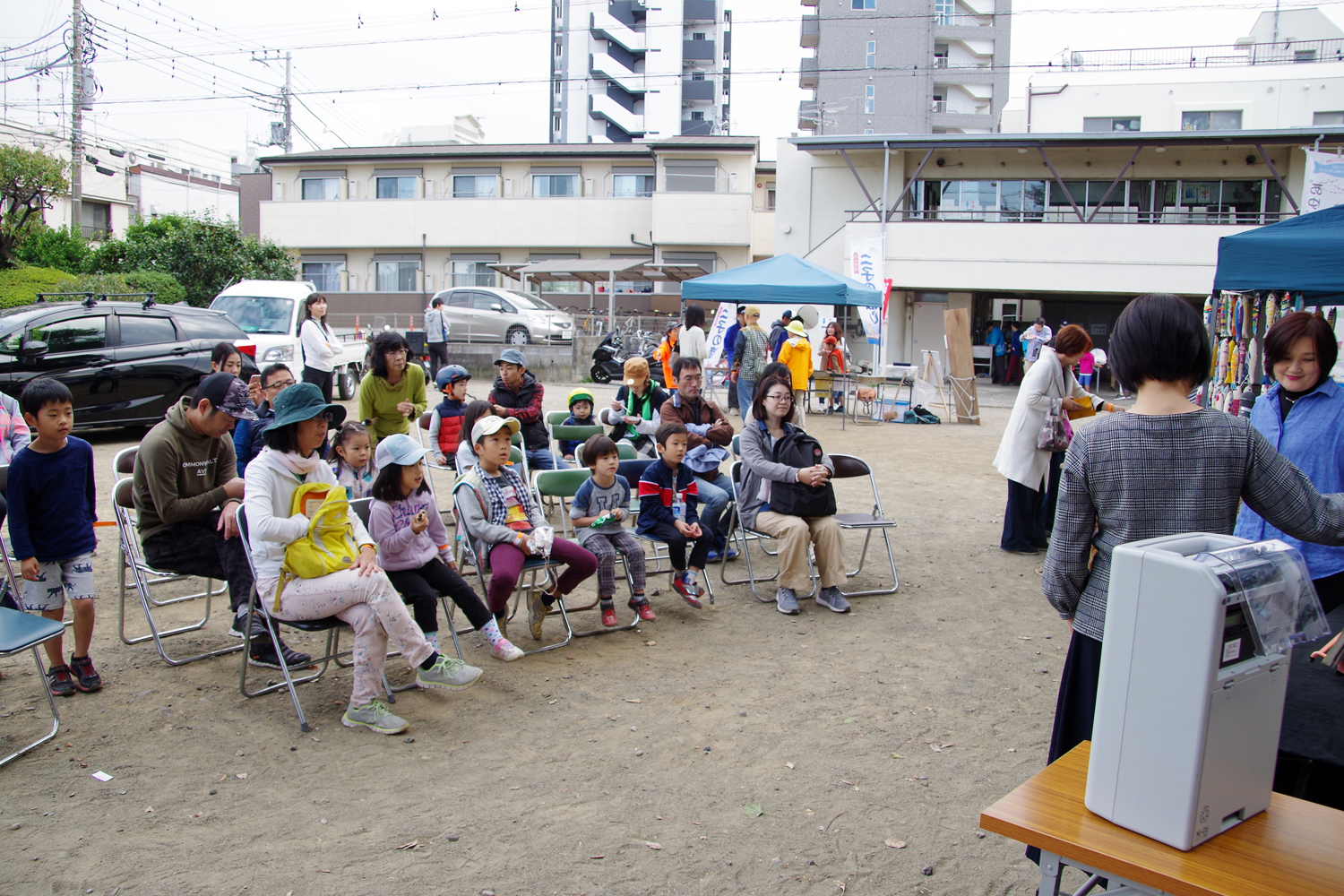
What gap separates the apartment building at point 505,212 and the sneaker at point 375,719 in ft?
86.9

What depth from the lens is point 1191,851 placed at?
1.55m

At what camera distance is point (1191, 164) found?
23.2 m

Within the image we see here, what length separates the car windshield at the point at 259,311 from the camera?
1330 centimetres

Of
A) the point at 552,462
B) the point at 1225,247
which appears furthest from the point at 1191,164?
the point at 552,462

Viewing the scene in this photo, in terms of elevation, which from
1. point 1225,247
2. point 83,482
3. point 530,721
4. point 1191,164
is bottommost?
point 530,721

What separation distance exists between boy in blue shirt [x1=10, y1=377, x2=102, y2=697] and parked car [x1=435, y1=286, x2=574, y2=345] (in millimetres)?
17875

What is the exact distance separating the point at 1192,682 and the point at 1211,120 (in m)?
31.1

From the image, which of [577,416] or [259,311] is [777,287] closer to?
[577,416]

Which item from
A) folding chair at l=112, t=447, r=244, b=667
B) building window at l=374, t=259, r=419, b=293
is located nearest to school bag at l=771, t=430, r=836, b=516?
folding chair at l=112, t=447, r=244, b=667

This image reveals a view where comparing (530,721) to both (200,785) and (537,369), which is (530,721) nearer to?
(200,785)

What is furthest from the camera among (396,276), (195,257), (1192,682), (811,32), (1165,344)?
(811,32)

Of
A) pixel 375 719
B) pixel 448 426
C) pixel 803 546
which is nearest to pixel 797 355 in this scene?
pixel 448 426

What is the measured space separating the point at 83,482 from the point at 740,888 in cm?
328

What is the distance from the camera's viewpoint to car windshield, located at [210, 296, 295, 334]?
43.7 feet
